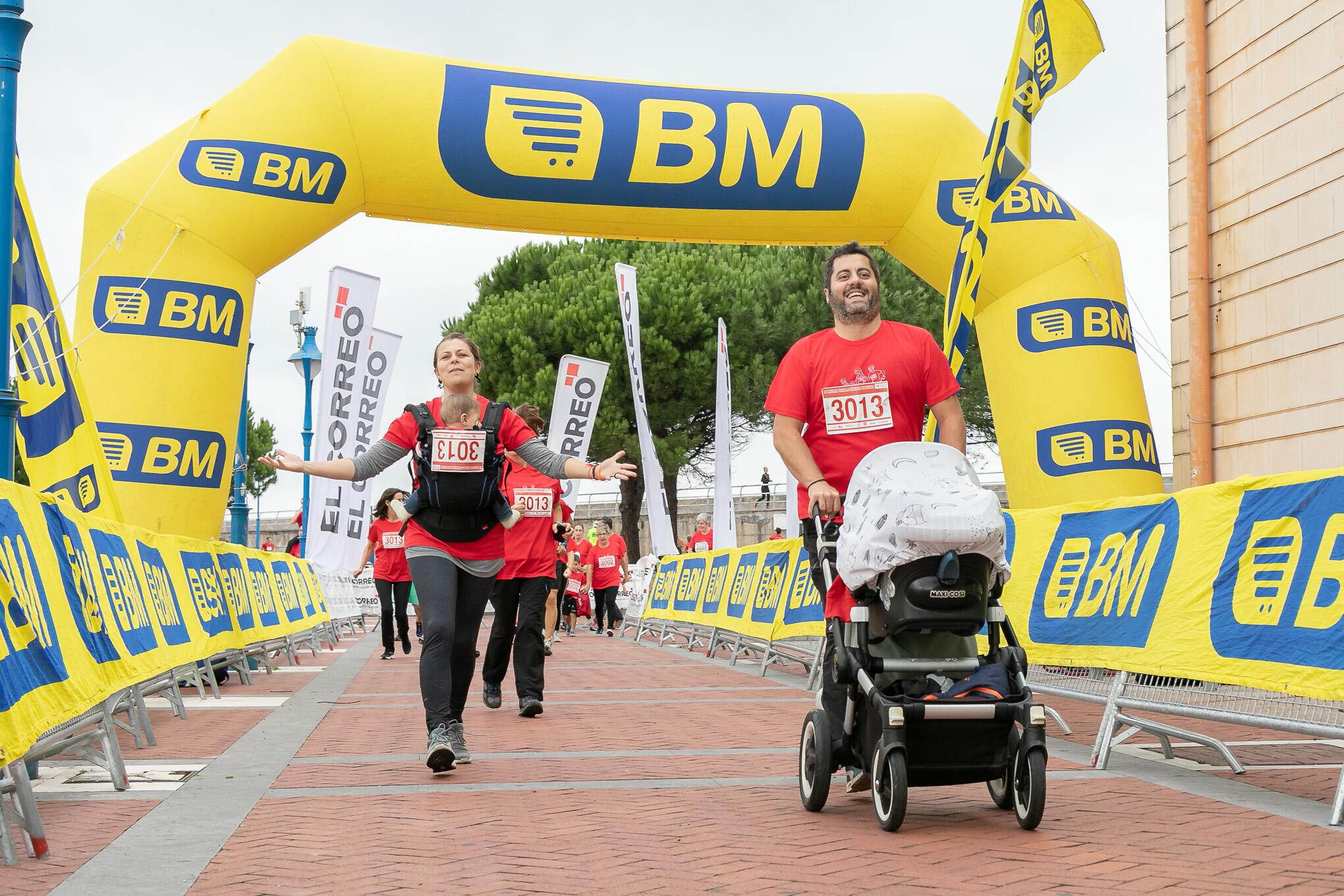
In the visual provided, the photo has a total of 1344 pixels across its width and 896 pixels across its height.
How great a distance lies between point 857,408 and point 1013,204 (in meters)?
8.05

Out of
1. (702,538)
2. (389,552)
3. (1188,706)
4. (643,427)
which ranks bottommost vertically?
(1188,706)

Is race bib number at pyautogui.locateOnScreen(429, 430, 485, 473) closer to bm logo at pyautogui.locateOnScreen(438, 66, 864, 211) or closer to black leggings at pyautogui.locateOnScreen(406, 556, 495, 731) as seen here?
black leggings at pyautogui.locateOnScreen(406, 556, 495, 731)

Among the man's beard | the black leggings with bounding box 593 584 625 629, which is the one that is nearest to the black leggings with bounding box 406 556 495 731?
the man's beard

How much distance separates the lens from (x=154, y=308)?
11344 millimetres

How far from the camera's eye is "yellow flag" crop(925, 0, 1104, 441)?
10.1 meters

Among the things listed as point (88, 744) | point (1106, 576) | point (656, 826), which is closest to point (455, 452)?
point (88, 744)

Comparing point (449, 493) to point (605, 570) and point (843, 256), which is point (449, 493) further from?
point (605, 570)

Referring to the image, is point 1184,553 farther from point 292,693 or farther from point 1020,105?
point 292,693

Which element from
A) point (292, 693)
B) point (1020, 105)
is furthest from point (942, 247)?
point (292, 693)

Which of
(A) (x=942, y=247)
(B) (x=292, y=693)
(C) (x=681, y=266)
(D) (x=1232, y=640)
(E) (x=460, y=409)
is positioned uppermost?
(C) (x=681, y=266)

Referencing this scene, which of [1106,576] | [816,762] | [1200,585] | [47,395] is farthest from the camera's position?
[47,395]

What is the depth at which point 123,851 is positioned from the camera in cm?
458

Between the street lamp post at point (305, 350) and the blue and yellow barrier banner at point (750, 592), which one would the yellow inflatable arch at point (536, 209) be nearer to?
the blue and yellow barrier banner at point (750, 592)

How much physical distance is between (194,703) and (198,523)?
5.85 ft
